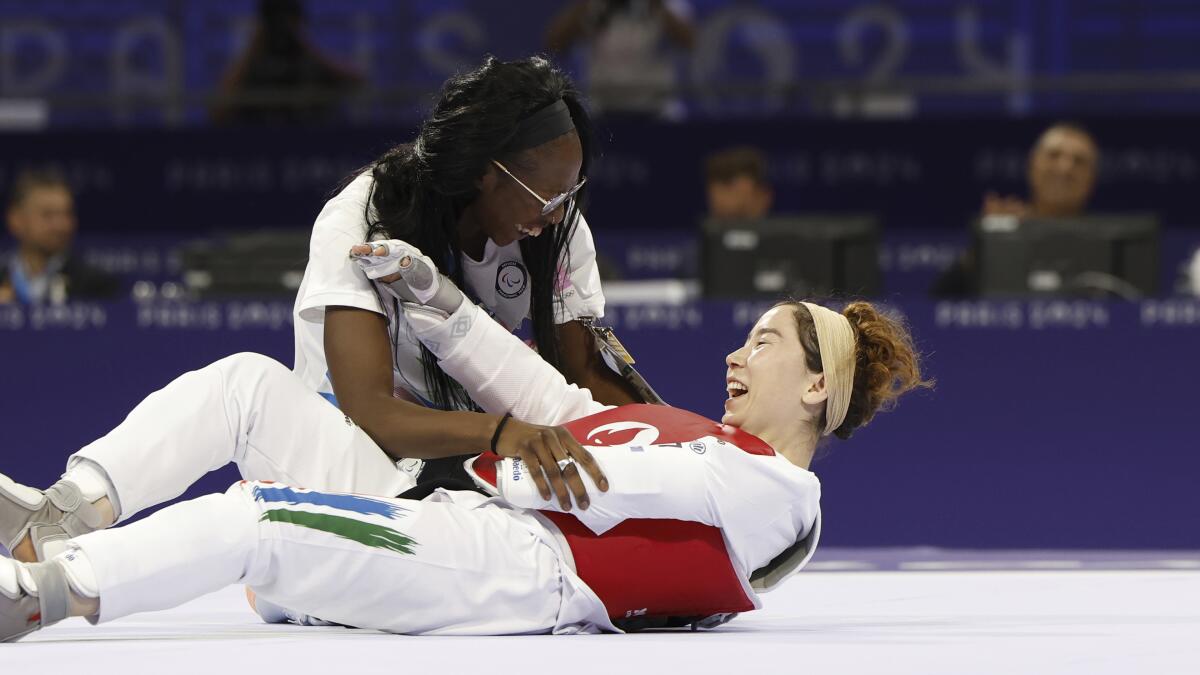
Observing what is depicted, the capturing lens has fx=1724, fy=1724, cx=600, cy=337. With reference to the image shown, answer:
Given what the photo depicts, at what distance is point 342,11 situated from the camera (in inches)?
325

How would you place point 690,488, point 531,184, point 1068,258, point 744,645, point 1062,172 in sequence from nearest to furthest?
point 744,645, point 690,488, point 531,184, point 1068,258, point 1062,172

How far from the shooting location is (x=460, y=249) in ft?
10.6

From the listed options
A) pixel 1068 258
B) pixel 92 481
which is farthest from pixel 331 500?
pixel 1068 258

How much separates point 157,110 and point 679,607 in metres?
6.00

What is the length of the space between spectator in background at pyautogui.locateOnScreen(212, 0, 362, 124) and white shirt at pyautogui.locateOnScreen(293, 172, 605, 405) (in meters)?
4.18

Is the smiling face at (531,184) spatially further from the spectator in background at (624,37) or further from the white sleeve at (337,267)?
the spectator in background at (624,37)

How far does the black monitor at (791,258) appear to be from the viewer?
18.4 ft

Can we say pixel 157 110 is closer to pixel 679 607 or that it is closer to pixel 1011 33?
pixel 1011 33

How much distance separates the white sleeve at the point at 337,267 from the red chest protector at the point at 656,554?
37cm

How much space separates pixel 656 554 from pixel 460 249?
2.56ft

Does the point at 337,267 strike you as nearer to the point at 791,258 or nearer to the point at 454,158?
the point at 454,158

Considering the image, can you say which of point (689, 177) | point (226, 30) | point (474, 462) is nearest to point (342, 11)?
point (226, 30)

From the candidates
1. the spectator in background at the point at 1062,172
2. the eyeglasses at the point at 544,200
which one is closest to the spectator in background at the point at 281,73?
the spectator in background at the point at 1062,172

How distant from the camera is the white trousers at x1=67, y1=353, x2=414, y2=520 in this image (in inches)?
112
